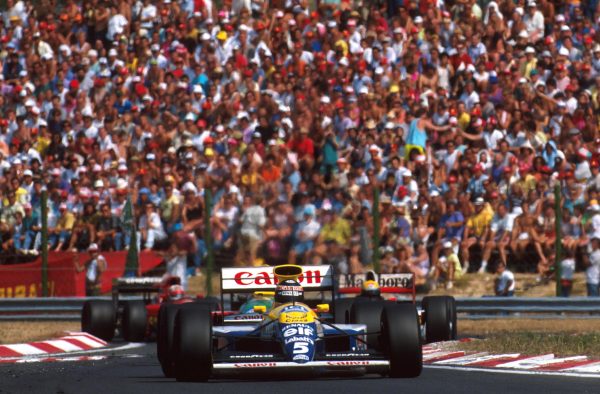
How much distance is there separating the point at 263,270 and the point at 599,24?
10.8 metres

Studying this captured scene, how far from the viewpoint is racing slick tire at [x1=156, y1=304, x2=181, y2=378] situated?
11.9 metres

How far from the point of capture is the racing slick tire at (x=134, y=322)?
61.3 feet

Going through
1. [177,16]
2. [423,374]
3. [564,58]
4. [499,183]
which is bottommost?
[423,374]

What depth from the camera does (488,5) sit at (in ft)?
78.9

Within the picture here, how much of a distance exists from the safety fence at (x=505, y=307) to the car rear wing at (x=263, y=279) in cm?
591

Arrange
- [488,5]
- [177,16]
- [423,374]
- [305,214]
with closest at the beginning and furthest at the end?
[423,374]
[305,214]
[488,5]
[177,16]

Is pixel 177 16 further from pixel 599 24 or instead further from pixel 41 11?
pixel 599 24

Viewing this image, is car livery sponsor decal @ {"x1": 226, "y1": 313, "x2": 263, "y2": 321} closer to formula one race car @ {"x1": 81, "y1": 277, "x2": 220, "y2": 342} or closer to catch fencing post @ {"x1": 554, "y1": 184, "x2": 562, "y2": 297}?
formula one race car @ {"x1": 81, "y1": 277, "x2": 220, "y2": 342}

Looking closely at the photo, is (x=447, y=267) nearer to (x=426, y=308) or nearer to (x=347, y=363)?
(x=426, y=308)

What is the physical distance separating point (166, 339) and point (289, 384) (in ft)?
4.53

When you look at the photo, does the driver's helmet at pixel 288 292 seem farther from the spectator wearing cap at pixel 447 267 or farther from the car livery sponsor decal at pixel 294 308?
the spectator wearing cap at pixel 447 267

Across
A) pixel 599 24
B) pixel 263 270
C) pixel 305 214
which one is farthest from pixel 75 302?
pixel 599 24

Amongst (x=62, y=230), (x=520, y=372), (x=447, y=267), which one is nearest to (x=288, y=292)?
→ (x=520, y=372)

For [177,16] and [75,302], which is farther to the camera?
[177,16]
